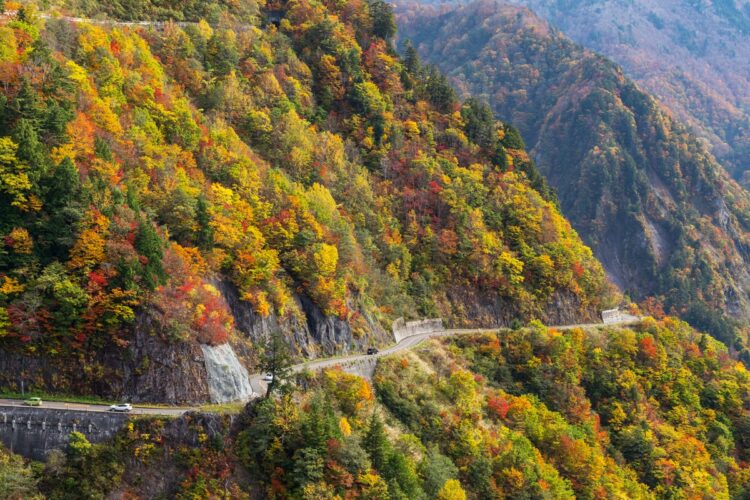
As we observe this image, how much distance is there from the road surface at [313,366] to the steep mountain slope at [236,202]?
1.17 meters

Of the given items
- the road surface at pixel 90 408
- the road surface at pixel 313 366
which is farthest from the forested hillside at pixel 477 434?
the road surface at pixel 313 366

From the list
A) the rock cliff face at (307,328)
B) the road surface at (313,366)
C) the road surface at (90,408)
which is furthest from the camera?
the rock cliff face at (307,328)

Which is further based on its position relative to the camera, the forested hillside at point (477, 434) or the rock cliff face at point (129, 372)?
the rock cliff face at point (129, 372)

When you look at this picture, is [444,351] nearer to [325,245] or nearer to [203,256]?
[325,245]

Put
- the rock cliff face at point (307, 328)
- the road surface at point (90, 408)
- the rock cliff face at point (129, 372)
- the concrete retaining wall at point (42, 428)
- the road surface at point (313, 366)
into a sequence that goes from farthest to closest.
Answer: the rock cliff face at point (307, 328) < the rock cliff face at point (129, 372) < the road surface at point (313, 366) < the road surface at point (90, 408) < the concrete retaining wall at point (42, 428)

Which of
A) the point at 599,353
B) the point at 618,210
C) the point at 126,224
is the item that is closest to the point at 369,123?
the point at 599,353

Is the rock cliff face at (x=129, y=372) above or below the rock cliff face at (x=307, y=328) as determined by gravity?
above

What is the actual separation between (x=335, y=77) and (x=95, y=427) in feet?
211

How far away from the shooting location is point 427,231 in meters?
84.2

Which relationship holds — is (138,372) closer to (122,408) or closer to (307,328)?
(122,408)

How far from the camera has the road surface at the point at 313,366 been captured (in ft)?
128

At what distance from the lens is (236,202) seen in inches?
2275

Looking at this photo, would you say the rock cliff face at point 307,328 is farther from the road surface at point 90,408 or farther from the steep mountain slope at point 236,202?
the road surface at point 90,408

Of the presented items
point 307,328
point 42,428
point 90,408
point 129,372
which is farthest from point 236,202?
point 42,428
